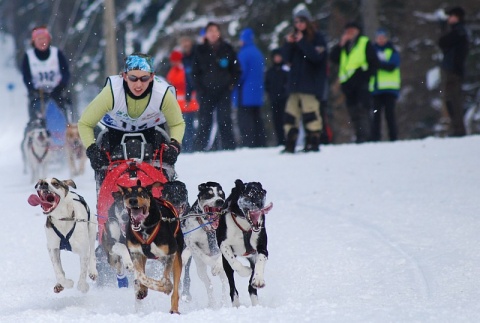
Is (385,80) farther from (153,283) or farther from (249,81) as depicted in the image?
(153,283)

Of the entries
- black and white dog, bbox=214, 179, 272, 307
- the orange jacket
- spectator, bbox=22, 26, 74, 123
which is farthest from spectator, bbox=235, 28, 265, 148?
black and white dog, bbox=214, 179, 272, 307

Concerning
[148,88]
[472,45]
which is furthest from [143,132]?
[472,45]

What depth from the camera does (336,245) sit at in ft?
24.5

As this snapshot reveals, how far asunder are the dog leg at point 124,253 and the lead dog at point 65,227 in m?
0.34

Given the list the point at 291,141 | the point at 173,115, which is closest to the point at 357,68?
the point at 291,141

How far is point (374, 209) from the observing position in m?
8.85

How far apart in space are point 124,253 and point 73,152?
8379 mm

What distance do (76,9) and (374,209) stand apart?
79.8ft

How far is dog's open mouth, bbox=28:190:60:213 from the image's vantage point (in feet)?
18.3

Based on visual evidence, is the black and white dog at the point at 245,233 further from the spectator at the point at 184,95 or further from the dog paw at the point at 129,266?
the spectator at the point at 184,95

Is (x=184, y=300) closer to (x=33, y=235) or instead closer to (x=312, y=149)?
(x=33, y=235)

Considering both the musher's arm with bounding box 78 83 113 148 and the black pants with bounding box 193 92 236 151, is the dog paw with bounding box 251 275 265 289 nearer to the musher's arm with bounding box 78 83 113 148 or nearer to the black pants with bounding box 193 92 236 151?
the musher's arm with bounding box 78 83 113 148

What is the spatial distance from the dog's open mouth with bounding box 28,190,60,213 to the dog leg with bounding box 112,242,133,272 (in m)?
0.46

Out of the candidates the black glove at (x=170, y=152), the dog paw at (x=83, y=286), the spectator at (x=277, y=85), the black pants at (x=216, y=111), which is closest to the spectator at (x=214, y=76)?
the black pants at (x=216, y=111)
